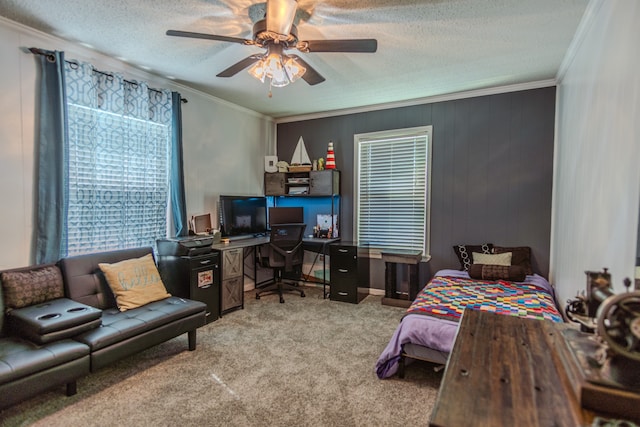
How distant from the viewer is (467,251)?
4.11 meters

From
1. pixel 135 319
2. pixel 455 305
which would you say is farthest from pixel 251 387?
pixel 455 305

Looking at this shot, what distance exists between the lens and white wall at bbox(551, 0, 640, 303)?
1.57m

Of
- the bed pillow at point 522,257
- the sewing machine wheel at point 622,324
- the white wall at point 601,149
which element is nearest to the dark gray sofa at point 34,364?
the sewing machine wheel at point 622,324

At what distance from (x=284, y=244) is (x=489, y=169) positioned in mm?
2764

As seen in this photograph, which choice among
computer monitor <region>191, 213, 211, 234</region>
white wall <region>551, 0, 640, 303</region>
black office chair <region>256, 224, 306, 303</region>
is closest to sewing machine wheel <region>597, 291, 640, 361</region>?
white wall <region>551, 0, 640, 303</region>

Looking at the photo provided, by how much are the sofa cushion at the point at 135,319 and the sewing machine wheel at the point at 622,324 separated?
2.71 m

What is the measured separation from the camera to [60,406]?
2143 millimetres

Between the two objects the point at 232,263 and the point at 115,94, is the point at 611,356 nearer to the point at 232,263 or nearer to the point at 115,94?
the point at 232,263

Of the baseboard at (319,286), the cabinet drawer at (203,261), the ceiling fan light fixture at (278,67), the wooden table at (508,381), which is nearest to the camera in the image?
the wooden table at (508,381)

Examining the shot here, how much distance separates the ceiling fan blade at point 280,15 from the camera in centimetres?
202

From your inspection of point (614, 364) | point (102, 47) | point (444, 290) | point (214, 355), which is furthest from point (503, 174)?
point (102, 47)

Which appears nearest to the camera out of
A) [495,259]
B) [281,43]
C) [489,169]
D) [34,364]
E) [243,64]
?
[34,364]

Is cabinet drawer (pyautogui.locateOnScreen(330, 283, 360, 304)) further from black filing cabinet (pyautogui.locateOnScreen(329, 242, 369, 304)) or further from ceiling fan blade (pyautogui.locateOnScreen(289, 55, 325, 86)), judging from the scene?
ceiling fan blade (pyautogui.locateOnScreen(289, 55, 325, 86))

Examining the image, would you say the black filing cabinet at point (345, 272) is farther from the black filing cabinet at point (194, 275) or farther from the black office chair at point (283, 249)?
the black filing cabinet at point (194, 275)
